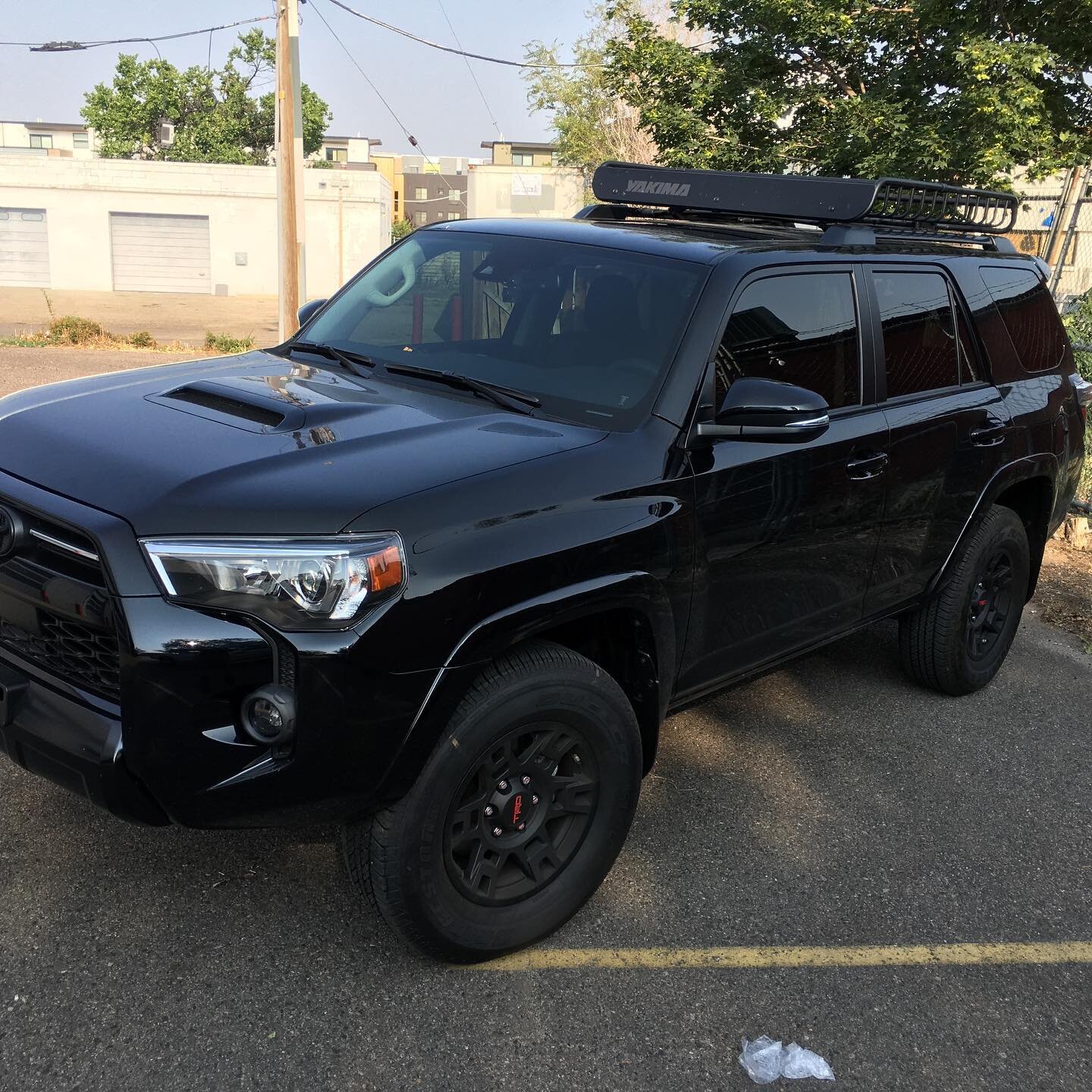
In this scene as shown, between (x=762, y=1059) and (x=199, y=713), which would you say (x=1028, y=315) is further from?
(x=199, y=713)

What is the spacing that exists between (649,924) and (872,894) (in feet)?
2.49

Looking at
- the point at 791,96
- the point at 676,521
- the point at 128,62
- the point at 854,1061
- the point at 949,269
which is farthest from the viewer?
the point at 128,62

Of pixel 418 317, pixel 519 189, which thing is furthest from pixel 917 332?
pixel 519 189

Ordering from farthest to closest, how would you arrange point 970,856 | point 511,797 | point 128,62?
1. point 128,62
2. point 970,856
3. point 511,797

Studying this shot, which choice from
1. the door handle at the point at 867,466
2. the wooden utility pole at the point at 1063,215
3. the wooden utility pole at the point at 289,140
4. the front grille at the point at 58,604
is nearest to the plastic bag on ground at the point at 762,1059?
the front grille at the point at 58,604

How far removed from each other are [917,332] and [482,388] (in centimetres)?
185

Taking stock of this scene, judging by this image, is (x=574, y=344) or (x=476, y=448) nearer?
(x=476, y=448)

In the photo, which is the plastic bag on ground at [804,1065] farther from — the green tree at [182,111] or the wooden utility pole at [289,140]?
the green tree at [182,111]

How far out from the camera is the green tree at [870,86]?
428 inches

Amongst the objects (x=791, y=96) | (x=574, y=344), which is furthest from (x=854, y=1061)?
(x=791, y=96)

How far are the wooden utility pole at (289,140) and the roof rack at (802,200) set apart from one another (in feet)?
34.7

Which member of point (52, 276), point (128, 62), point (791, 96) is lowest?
point (52, 276)

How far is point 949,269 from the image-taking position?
14.1 feet

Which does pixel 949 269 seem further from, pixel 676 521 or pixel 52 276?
pixel 52 276
